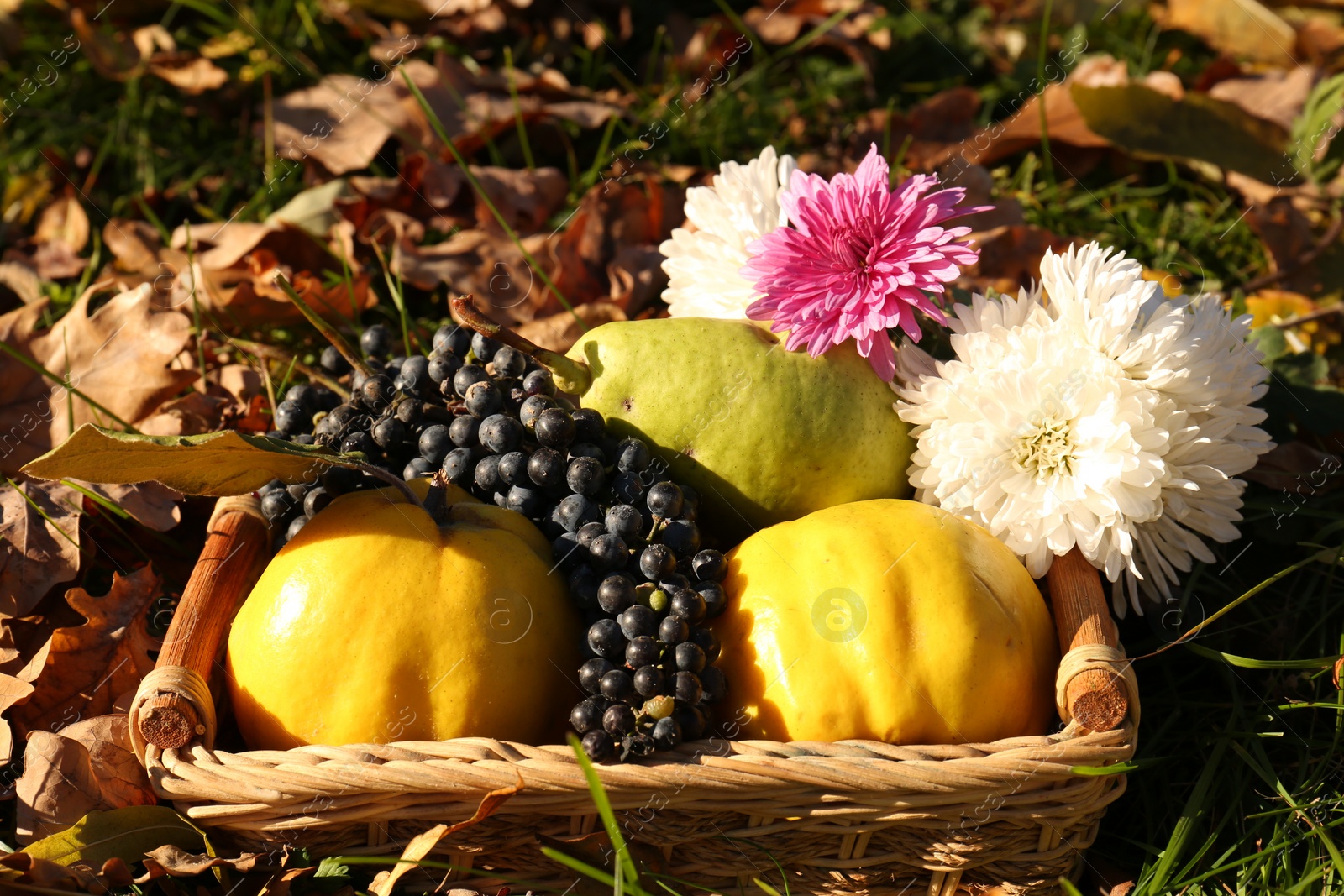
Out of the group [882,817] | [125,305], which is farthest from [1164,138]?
[125,305]

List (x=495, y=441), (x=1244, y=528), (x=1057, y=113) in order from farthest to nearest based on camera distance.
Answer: (x=1057, y=113) → (x=1244, y=528) → (x=495, y=441)

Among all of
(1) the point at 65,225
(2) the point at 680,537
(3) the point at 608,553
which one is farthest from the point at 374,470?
(1) the point at 65,225

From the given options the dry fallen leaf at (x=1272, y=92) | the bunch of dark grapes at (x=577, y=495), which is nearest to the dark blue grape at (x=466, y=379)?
the bunch of dark grapes at (x=577, y=495)

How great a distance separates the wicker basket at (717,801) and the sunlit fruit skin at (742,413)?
526 millimetres

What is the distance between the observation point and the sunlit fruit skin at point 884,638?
1620 mm

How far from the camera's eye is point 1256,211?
9.87 ft

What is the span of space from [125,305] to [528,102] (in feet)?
5.10

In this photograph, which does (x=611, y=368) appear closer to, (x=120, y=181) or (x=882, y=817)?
(x=882, y=817)

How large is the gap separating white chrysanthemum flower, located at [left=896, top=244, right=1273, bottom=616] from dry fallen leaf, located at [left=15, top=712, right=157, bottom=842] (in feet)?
4.96

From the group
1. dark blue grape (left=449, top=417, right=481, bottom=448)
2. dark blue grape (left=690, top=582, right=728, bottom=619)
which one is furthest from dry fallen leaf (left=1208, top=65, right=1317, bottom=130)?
dark blue grape (left=449, top=417, right=481, bottom=448)

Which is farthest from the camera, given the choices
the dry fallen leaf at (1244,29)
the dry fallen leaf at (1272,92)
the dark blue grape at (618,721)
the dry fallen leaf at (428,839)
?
the dry fallen leaf at (1244,29)

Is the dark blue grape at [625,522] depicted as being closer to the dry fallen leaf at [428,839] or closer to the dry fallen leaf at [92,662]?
the dry fallen leaf at [428,839]

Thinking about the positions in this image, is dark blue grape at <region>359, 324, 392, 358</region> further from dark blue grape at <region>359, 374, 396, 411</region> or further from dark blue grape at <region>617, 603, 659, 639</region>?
dark blue grape at <region>617, 603, 659, 639</region>

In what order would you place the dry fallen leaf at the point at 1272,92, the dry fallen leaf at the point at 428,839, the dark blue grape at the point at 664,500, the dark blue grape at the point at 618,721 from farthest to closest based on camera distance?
the dry fallen leaf at the point at 1272,92 < the dark blue grape at the point at 664,500 < the dark blue grape at the point at 618,721 < the dry fallen leaf at the point at 428,839
